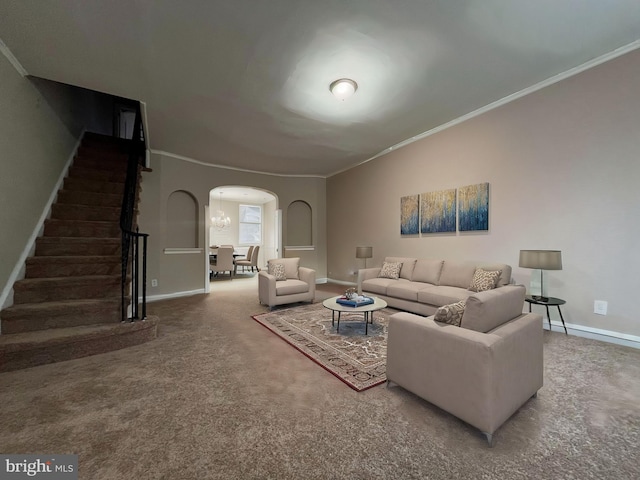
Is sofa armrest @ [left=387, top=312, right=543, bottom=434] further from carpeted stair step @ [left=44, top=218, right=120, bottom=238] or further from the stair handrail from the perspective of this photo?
carpeted stair step @ [left=44, top=218, right=120, bottom=238]

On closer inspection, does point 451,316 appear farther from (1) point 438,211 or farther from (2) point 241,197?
(2) point 241,197

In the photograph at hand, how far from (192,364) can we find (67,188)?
3576 millimetres

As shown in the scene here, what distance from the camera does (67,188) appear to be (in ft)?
12.7

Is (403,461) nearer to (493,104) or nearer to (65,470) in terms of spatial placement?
(65,470)

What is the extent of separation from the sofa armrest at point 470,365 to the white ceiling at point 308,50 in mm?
2437

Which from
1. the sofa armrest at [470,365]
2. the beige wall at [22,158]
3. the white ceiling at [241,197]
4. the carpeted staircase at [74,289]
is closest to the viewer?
the sofa armrest at [470,365]

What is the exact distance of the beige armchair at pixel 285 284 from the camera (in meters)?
4.16


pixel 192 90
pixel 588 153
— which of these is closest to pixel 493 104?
pixel 588 153

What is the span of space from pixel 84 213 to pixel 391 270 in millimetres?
4830

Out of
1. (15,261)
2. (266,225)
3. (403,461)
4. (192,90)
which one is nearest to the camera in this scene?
(403,461)

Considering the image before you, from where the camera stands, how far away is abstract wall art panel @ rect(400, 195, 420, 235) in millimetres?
4801

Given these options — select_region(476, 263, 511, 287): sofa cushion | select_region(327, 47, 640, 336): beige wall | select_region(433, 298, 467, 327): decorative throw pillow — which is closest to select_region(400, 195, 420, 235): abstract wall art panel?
select_region(327, 47, 640, 336): beige wall

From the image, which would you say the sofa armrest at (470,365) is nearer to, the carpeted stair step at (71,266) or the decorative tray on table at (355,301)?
the decorative tray on table at (355,301)

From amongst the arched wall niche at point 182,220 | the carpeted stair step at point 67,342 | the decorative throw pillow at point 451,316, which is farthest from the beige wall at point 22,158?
the decorative throw pillow at point 451,316
